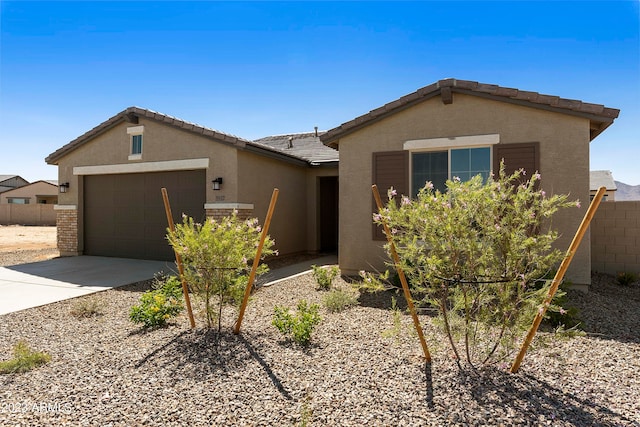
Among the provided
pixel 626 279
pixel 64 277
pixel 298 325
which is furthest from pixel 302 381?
pixel 64 277

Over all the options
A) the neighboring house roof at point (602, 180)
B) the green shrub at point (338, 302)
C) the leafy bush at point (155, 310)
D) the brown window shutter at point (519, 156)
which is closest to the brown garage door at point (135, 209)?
the leafy bush at point (155, 310)

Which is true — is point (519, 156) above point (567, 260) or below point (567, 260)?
above

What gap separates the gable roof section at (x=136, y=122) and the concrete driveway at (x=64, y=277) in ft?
11.4

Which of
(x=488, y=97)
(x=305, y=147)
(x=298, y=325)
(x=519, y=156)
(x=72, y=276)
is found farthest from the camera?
(x=305, y=147)

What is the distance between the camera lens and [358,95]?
1305 centimetres

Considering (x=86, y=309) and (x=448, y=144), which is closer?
(x=86, y=309)

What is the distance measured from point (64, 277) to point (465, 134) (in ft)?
31.2

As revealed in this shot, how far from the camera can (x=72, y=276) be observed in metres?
8.76

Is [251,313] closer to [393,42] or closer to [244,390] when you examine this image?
[244,390]

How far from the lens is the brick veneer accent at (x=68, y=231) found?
12.1 m

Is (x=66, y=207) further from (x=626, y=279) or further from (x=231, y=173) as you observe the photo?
(x=626, y=279)

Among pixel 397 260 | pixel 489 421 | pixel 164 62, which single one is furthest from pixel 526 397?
pixel 164 62

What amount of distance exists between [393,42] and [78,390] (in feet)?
33.0

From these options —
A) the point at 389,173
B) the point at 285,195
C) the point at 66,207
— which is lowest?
the point at 66,207
